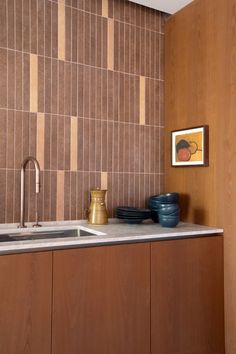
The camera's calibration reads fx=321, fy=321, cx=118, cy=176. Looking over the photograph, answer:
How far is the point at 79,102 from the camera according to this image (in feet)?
7.16

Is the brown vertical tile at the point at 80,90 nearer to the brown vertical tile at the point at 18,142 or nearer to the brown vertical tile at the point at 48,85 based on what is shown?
the brown vertical tile at the point at 48,85

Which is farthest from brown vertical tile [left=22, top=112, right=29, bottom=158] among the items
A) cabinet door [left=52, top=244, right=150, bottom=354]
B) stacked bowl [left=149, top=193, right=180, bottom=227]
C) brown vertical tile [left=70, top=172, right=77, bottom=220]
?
stacked bowl [left=149, top=193, right=180, bottom=227]

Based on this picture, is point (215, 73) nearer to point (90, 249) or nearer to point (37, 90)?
point (37, 90)

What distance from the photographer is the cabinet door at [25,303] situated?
4.55 feet

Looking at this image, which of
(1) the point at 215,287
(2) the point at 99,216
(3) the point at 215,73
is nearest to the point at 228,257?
(1) the point at 215,287

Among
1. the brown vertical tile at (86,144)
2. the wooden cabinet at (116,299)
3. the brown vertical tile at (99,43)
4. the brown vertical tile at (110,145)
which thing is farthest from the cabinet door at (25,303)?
the brown vertical tile at (99,43)

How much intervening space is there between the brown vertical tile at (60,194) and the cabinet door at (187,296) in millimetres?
696

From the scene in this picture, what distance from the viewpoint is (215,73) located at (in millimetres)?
2037

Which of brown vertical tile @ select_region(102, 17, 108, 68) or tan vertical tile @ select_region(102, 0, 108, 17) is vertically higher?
tan vertical tile @ select_region(102, 0, 108, 17)

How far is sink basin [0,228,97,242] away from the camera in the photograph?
1822 millimetres

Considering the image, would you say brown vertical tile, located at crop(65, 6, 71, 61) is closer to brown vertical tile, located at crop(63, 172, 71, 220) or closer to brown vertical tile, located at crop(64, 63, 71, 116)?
brown vertical tile, located at crop(64, 63, 71, 116)

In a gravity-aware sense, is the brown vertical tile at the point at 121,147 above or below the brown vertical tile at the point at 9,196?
above

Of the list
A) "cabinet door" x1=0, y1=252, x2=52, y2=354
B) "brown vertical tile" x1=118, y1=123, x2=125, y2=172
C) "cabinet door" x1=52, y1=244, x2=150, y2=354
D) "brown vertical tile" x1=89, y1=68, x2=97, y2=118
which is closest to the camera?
"cabinet door" x1=0, y1=252, x2=52, y2=354

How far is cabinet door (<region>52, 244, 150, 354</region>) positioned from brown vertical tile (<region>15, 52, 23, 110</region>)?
1.00m
